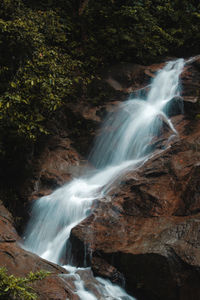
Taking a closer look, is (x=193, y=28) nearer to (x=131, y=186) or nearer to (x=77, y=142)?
(x=77, y=142)

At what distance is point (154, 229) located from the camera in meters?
5.32

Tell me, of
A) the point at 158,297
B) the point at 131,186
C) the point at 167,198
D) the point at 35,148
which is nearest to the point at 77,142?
the point at 35,148

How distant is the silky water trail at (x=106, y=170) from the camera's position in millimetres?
6266

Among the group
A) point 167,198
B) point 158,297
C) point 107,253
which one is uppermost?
point 167,198

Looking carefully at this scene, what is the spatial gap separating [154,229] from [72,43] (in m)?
9.01

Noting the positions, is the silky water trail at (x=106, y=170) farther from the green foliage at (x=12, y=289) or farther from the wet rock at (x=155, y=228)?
the green foliage at (x=12, y=289)

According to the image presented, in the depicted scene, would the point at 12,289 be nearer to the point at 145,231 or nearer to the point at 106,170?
the point at 145,231

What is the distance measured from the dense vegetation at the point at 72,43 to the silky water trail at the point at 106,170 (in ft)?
5.47

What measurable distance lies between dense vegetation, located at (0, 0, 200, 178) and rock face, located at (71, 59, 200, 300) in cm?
309

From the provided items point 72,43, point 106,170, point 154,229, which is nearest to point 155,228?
point 154,229

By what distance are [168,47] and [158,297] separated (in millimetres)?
11042

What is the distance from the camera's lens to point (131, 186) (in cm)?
636

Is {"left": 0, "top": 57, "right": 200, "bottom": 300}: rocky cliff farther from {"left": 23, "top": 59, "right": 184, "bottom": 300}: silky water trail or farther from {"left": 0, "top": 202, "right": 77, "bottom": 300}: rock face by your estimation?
{"left": 23, "top": 59, "right": 184, "bottom": 300}: silky water trail

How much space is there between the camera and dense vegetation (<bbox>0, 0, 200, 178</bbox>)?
770 cm
